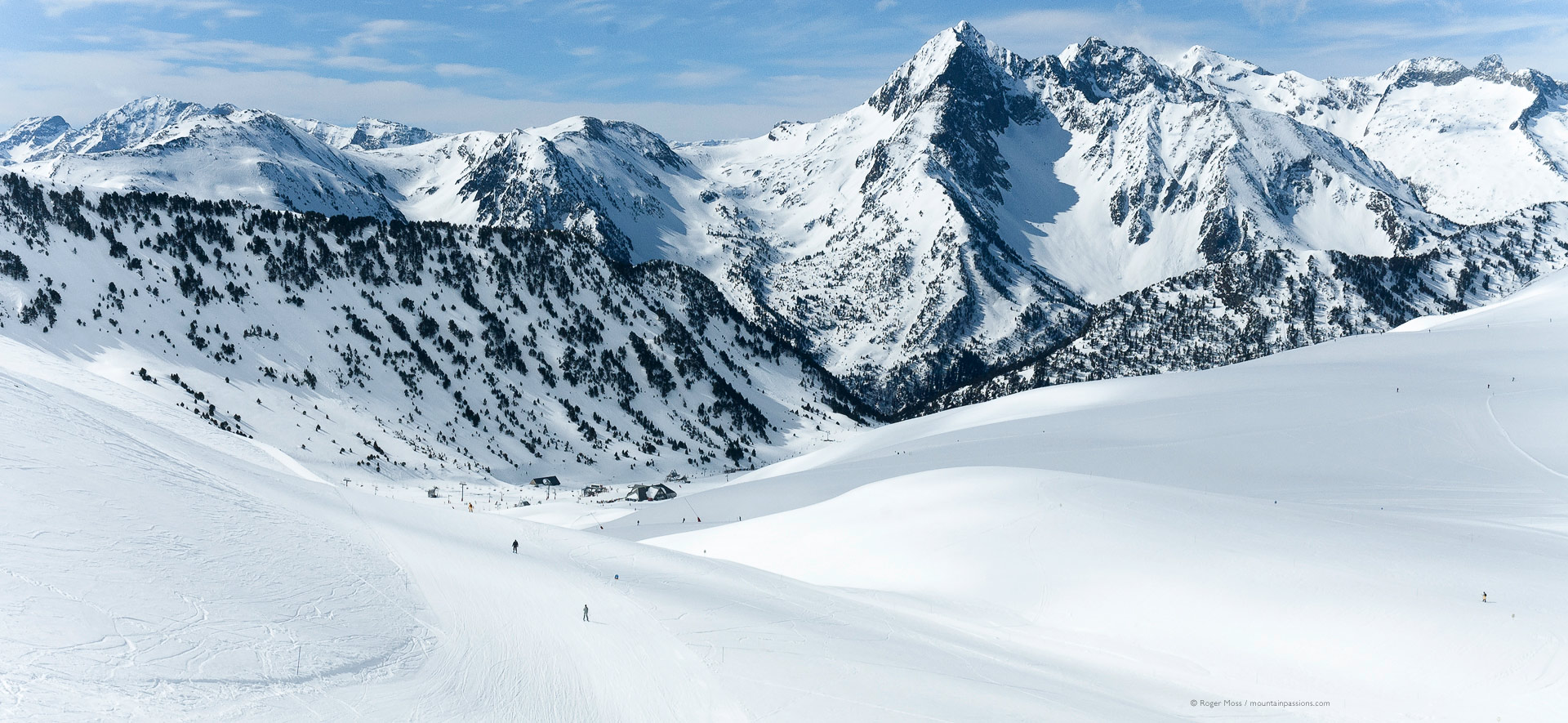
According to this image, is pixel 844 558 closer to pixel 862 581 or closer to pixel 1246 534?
pixel 862 581

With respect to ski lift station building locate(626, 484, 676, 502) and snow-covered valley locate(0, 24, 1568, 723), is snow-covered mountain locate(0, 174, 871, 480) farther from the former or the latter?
Answer: ski lift station building locate(626, 484, 676, 502)

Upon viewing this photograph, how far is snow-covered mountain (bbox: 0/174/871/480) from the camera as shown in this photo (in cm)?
9969

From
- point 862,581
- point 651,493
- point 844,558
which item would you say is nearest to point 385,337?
point 651,493

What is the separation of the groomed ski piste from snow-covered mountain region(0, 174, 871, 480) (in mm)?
52055

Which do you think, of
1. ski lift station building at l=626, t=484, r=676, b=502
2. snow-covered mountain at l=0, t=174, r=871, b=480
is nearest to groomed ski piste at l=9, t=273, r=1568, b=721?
ski lift station building at l=626, t=484, r=676, b=502

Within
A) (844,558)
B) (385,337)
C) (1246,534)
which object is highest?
(385,337)

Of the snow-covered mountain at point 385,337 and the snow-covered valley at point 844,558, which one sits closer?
the snow-covered valley at point 844,558

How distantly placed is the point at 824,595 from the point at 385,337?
117138 millimetres

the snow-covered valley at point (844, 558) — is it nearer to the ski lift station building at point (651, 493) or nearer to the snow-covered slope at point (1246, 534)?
the snow-covered slope at point (1246, 534)

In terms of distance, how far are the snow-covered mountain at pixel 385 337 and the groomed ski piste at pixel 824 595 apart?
171 ft

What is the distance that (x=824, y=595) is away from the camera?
38156 millimetres

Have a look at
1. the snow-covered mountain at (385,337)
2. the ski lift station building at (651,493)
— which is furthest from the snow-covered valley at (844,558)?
the snow-covered mountain at (385,337)

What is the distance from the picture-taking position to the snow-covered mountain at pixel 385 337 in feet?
327

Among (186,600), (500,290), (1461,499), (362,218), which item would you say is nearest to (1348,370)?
(1461,499)
